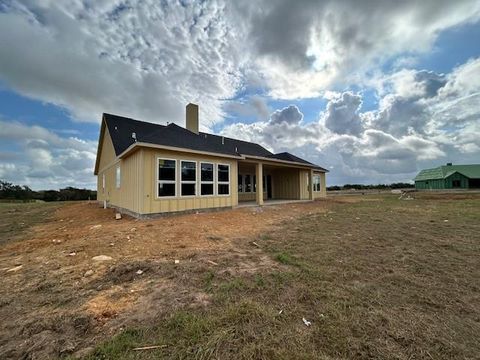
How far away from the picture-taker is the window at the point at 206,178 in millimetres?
10663

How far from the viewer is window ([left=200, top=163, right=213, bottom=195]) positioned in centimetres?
1066

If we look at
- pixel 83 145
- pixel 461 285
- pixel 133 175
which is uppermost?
pixel 83 145

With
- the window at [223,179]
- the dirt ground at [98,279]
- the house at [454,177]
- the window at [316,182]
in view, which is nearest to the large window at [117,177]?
the dirt ground at [98,279]

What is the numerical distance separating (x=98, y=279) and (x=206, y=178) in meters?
7.54

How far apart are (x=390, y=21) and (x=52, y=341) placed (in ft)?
49.1

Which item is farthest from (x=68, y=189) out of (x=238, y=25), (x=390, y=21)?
(x=390, y=21)

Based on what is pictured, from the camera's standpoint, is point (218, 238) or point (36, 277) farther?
point (218, 238)

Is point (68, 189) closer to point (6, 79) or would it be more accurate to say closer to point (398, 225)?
point (6, 79)

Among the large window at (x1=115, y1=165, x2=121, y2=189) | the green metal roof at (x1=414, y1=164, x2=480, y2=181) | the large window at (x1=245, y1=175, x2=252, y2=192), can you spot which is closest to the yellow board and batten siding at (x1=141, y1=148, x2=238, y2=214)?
the large window at (x1=115, y1=165, x2=121, y2=189)

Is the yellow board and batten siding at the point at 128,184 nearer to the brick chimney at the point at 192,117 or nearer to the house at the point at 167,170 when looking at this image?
the house at the point at 167,170

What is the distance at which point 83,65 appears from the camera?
13.1 meters

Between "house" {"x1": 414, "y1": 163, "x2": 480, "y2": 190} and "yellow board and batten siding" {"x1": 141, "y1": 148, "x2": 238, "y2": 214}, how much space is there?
1724 inches

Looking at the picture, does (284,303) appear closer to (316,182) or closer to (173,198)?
(173,198)

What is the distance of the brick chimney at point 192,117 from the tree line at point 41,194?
73.2 feet
